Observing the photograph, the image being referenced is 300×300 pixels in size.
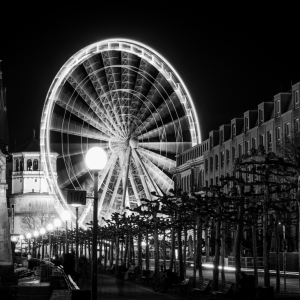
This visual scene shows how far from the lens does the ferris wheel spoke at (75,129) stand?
75944 mm

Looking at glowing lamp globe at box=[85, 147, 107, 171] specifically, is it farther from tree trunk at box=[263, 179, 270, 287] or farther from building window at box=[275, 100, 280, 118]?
building window at box=[275, 100, 280, 118]

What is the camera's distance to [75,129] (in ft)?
253

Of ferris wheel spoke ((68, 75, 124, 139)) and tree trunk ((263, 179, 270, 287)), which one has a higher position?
ferris wheel spoke ((68, 75, 124, 139))

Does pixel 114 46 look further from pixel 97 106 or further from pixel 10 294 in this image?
pixel 10 294

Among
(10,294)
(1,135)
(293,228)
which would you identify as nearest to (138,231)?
(293,228)

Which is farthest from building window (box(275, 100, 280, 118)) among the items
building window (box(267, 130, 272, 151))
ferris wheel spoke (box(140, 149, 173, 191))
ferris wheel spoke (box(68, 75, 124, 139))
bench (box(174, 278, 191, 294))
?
bench (box(174, 278, 191, 294))

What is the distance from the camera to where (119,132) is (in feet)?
245

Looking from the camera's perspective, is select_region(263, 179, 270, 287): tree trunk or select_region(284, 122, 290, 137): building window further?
select_region(284, 122, 290, 137): building window

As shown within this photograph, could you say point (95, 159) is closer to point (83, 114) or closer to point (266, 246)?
point (266, 246)

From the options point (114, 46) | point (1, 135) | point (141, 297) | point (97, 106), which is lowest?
point (141, 297)

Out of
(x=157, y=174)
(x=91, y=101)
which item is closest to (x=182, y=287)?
(x=91, y=101)

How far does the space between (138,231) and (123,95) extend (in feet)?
38.5

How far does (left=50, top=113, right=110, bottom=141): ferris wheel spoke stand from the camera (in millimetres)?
75944

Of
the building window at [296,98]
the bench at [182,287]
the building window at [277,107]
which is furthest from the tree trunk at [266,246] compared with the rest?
the building window at [277,107]
